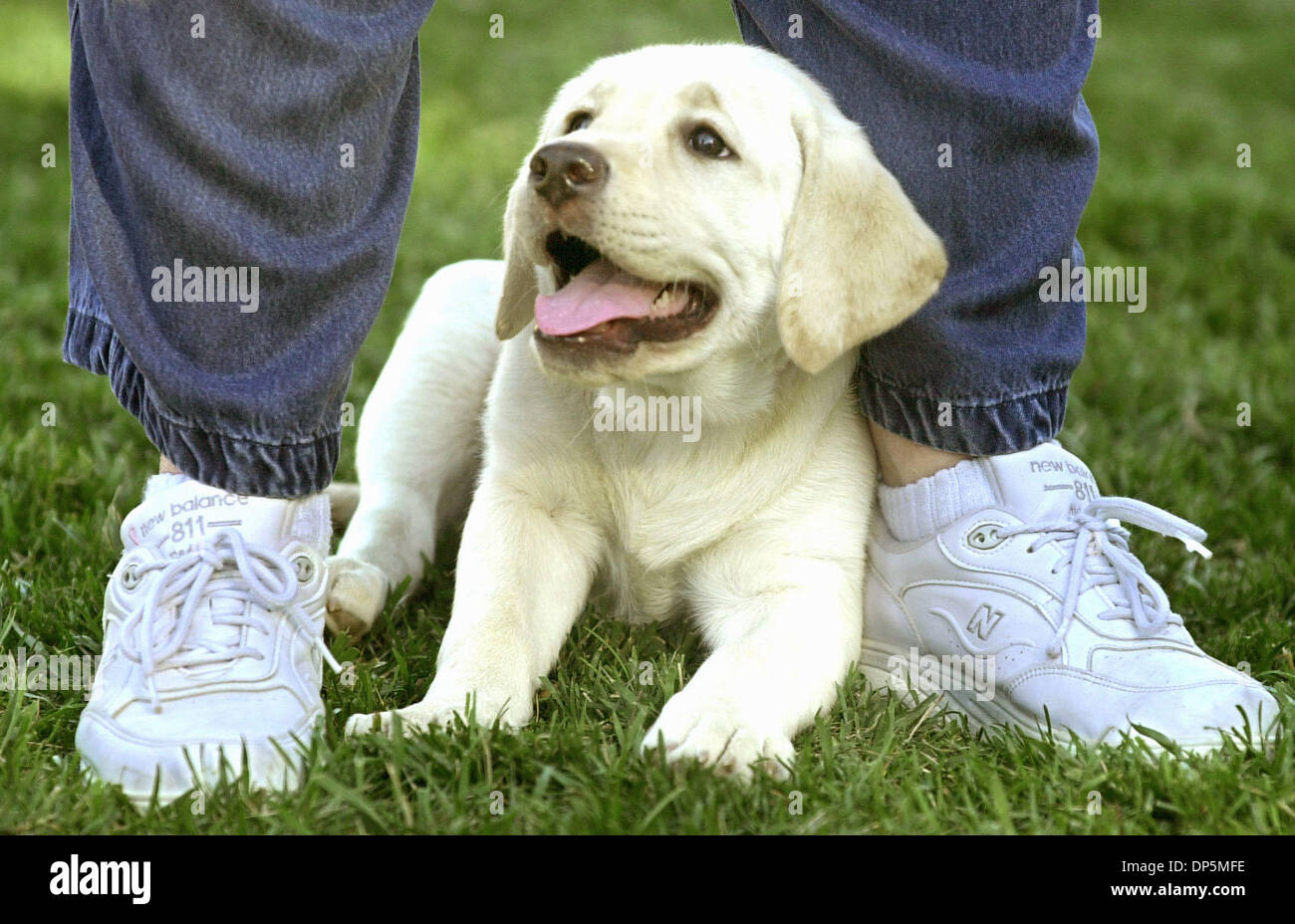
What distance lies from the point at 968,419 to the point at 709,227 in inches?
23.4

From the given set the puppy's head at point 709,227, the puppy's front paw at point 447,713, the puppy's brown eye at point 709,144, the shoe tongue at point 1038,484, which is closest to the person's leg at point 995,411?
the shoe tongue at point 1038,484

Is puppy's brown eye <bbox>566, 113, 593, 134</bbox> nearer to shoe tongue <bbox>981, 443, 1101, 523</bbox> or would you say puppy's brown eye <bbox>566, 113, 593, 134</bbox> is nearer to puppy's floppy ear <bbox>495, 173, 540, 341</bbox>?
puppy's floppy ear <bbox>495, 173, 540, 341</bbox>

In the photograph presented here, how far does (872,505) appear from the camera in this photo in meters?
2.60

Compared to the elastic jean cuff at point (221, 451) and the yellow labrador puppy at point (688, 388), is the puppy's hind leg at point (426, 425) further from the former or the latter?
the elastic jean cuff at point (221, 451)

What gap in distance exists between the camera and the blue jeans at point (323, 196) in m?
1.87

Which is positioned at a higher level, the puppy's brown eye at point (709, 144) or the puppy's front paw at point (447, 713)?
the puppy's brown eye at point (709, 144)

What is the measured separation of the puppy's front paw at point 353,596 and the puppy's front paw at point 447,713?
1.12 feet

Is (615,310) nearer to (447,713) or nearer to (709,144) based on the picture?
(709,144)

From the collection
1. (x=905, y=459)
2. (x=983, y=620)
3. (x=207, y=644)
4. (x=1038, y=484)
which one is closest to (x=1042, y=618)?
(x=983, y=620)

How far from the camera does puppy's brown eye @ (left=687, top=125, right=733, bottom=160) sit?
234 cm

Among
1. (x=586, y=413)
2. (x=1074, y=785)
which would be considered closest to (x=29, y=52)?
(x=586, y=413)

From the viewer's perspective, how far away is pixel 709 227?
2254mm

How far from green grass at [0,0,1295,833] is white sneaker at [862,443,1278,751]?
98 mm

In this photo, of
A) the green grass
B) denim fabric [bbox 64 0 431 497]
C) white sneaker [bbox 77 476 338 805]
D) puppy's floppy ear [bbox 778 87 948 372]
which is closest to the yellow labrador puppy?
puppy's floppy ear [bbox 778 87 948 372]
